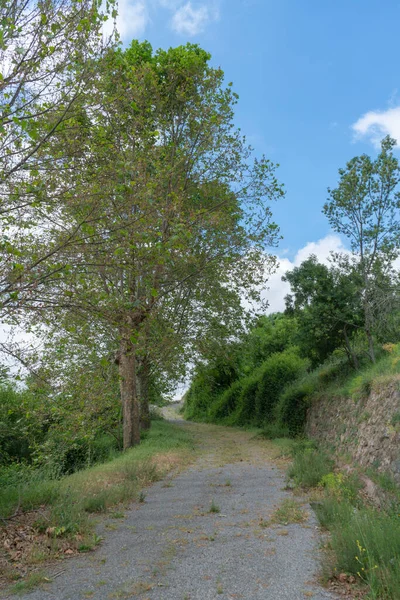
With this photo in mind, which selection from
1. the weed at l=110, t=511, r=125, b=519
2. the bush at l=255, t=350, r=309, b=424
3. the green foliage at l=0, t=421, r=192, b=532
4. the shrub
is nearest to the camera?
the green foliage at l=0, t=421, r=192, b=532

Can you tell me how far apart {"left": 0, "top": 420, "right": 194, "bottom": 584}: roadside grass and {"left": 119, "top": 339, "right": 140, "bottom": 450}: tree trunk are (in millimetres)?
3431

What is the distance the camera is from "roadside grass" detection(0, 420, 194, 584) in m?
6.17

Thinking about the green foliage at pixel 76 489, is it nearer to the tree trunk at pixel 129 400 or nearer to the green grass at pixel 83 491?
the green grass at pixel 83 491

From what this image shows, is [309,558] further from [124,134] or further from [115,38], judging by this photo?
[124,134]

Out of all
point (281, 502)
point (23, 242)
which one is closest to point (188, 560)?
point (281, 502)

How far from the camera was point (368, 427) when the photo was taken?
451 inches

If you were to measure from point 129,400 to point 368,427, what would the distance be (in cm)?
743

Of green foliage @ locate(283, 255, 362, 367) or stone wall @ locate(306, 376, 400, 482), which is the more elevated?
green foliage @ locate(283, 255, 362, 367)

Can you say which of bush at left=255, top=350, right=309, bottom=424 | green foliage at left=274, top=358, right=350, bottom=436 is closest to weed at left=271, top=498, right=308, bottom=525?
green foliage at left=274, top=358, right=350, bottom=436

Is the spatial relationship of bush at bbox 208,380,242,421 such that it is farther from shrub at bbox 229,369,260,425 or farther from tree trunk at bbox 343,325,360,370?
tree trunk at bbox 343,325,360,370

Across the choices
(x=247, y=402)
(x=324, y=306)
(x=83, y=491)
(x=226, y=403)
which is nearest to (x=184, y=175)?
(x=324, y=306)

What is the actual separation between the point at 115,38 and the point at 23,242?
364 cm

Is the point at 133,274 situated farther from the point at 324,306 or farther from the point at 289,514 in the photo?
the point at 324,306

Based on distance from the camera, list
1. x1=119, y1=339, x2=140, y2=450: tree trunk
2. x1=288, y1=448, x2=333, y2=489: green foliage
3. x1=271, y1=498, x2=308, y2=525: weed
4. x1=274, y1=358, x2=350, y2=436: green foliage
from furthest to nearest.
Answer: x1=274, y1=358, x2=350, y2=436: green foliage < x1=119, y1=339, x2=140, y2=450: tree trunk < x1=288, y1=448, x2=333, y2=489: green foliage < x1=271, y1=498, x2=308, y2=525: weed
